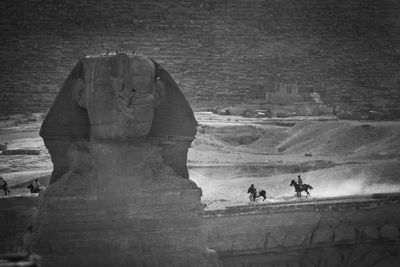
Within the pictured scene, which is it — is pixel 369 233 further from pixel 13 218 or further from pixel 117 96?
pixel 117 96

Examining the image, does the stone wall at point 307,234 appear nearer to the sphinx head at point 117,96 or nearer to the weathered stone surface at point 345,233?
the weathered stone surface at point 345,233

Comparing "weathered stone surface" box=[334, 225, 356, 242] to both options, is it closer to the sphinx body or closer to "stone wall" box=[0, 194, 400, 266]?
"stone wall" box=[0, 194, 400, 266]

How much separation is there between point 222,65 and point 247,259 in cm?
6756

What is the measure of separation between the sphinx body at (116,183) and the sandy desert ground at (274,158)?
4.73m

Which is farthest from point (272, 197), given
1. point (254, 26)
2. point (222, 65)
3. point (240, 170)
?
point (254, 26)

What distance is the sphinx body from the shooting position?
11703 millimetres

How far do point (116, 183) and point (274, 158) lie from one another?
69.9 ft

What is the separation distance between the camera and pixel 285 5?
8862 cm

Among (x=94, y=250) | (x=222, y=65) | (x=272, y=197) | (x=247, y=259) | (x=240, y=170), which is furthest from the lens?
(x=222, y=65)

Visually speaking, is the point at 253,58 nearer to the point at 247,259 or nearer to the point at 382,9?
the point at 382,9

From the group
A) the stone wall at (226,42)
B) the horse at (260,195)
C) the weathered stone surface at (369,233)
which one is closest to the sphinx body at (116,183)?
the weathered stone surface at (369,233)

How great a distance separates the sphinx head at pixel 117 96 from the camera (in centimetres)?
1180

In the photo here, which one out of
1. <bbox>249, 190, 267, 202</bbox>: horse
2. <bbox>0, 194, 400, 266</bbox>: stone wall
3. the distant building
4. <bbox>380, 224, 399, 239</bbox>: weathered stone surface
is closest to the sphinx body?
<bbox>0, 194, 400, 266</bbox>: stone wall

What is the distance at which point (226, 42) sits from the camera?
8494cm
